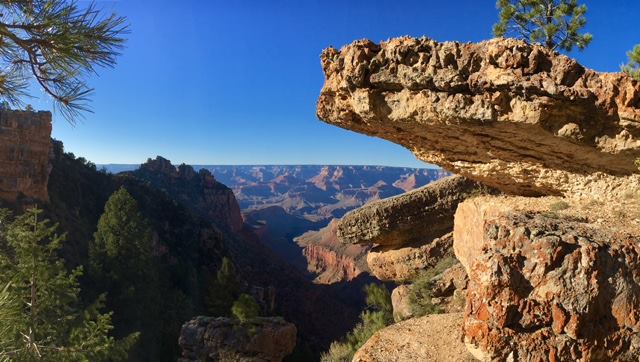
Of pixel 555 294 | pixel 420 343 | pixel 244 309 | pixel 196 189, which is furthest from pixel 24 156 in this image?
pixel 555 294

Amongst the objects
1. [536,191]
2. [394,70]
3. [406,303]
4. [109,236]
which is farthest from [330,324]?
[394,70]

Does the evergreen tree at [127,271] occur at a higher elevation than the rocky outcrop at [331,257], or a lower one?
higher

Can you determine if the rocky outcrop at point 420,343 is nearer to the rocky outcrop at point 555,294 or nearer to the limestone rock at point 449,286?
the limestone rock at point 449,286

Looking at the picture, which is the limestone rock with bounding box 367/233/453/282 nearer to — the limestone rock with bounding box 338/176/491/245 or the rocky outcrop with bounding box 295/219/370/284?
the limestone rock with bounding box 338/176/491/245

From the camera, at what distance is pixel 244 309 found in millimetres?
24156

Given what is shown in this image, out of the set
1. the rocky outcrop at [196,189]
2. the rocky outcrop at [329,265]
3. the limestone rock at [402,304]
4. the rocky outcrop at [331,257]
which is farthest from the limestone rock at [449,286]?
the rocky outcrop at [196,189]

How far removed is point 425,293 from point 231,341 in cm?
1240

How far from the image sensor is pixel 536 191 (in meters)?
11.9

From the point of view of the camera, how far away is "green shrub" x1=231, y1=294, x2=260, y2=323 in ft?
Answer: 78.9

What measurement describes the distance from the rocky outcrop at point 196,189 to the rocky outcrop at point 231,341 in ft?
193

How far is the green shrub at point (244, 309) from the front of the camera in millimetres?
24062

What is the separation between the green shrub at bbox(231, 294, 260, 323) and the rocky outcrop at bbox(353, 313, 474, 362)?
494 inches

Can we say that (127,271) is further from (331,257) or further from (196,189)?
(331,257)

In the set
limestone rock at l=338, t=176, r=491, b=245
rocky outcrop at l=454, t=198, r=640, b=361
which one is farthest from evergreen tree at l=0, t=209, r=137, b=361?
rocky outcrop at l=454, t=198, r=640, b=361
